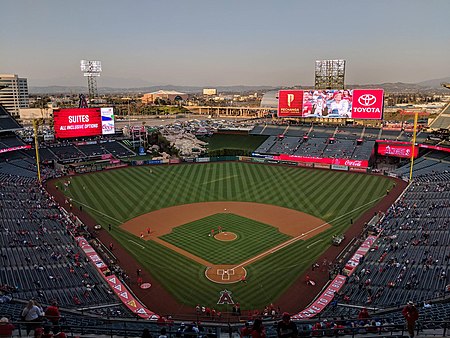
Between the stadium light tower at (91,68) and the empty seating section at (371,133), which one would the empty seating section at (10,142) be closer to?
the stadium light tower at (91,68)

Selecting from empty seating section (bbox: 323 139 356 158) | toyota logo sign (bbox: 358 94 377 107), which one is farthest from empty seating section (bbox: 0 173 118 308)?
toyota logo sign (bbox: 358 94 377 107)

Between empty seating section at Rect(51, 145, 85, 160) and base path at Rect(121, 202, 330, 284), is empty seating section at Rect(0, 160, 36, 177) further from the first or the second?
base path at Rect(121, 202, 330, 284)

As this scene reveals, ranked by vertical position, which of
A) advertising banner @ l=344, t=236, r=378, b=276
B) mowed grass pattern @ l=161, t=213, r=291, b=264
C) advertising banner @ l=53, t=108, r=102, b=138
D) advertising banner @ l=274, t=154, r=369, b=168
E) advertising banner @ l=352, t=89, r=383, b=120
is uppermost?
advertising banner @ l=352, t=89, r=383, b=120

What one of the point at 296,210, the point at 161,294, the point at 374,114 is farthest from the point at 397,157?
the point at 161,294

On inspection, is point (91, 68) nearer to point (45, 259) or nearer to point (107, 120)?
point (107, 120)

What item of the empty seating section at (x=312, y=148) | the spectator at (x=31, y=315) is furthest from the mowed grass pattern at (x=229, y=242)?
the empty seating section at (x=312, y=148)
